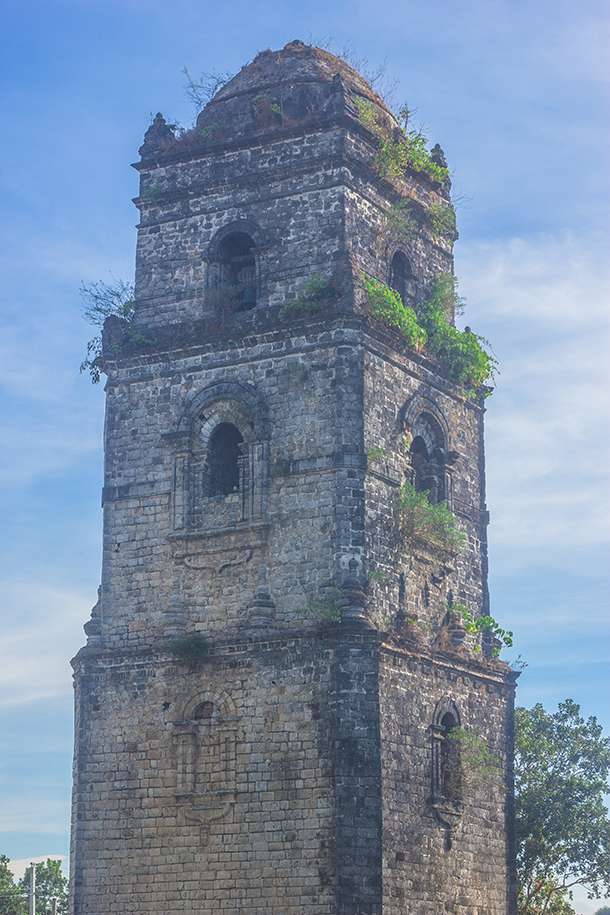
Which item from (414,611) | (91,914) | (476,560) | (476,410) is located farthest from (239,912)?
(476,410)

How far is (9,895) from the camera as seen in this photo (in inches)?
1535

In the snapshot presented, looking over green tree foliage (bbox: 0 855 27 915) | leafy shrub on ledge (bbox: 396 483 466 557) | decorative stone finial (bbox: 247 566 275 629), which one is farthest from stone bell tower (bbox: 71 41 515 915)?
green tree foliage (bbox: 0 855 27 915)

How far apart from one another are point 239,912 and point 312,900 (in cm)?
133

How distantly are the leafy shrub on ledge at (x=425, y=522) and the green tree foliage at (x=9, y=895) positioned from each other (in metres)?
19.4

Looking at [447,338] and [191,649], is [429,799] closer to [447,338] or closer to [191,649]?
[191,649]

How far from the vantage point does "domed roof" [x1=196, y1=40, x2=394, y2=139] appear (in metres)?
25.8

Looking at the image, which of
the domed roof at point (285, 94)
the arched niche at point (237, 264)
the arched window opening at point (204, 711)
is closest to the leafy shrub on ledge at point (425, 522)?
the arched window opening at point (204, 711)

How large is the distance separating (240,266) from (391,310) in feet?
10.4

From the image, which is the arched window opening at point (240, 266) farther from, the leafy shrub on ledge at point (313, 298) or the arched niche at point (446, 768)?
the arched niche at point (446, 768)

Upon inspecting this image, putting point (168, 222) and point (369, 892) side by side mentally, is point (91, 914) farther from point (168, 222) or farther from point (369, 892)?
point (168, 222)

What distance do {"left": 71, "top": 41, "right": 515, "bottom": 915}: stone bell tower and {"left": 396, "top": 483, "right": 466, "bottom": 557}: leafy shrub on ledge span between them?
20 cm

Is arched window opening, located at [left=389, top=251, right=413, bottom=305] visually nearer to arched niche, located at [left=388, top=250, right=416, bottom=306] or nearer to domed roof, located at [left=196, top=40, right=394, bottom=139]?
arched niche, located at [left=388, top=250, right=416, bottom=306]

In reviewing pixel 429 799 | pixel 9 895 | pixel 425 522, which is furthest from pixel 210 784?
pixel 9 895

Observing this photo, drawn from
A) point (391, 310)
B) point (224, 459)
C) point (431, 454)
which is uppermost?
point (391, 310)
